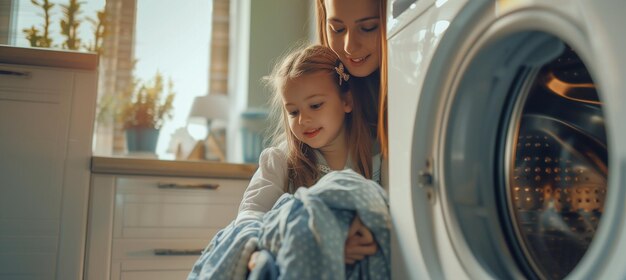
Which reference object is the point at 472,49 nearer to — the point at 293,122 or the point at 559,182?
the point at 559,182

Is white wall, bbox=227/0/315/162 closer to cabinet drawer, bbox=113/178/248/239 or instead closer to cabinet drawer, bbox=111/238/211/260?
cabinet drawer, bbox=113/178/248/239

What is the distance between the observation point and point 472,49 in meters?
0.72

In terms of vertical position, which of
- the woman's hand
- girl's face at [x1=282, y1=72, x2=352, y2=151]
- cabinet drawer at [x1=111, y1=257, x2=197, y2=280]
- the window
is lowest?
cabinet drawer at [x1=111, y1=257, x2=197, y2=280]

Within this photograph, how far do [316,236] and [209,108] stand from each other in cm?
185

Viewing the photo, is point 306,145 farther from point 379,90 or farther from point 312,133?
point 379,90

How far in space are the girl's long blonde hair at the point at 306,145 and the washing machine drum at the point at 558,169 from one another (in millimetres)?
524

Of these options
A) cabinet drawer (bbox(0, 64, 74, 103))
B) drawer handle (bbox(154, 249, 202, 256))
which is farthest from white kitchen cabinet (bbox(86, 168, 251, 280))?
cabinet drawer (bbox(0, 64, 74, 103))

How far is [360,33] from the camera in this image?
134 cm

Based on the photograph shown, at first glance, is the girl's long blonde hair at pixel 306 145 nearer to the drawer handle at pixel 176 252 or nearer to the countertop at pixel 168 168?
the countertop at pixel 168 168

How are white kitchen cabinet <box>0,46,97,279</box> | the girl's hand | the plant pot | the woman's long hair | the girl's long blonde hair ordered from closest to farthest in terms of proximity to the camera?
the girl's hand → the woman's long hair → the girl's long blonde hair → white kitchen cabinet <box>0,46,97,279</box> → the plant pot

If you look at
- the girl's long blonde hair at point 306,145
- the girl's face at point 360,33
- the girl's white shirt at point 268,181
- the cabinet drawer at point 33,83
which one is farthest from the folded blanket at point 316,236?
the cabinet drawer at point 33,83

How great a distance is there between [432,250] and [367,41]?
678 millimetres

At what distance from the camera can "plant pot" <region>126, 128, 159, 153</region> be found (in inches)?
92.4

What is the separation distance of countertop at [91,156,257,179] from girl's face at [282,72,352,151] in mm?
690
